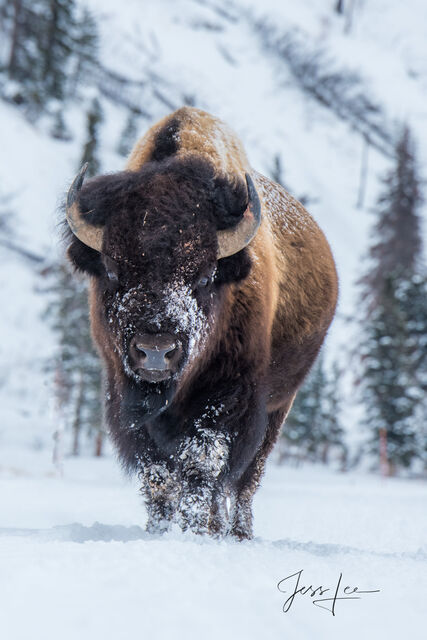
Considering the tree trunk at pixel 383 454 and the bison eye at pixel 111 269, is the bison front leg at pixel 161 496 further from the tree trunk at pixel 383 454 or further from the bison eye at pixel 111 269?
the tree trunk at pixel 383 454

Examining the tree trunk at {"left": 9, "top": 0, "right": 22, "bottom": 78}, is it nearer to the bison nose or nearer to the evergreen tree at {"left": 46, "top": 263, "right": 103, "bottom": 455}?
the evergreen tree at {"left": 46, "top": 263, "right": 103, "bottom": 455}

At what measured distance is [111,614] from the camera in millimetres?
1899

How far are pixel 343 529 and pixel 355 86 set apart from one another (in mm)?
70360

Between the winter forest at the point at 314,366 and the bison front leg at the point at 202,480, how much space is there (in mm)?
357

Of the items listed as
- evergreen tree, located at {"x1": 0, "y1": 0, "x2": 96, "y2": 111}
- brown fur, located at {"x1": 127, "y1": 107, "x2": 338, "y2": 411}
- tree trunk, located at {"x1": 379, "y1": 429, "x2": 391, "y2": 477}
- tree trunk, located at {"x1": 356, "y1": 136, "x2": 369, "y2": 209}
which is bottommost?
tree trunk, located at {"x1": 356, "y1": 136, "x2": 369, "y2": 209}

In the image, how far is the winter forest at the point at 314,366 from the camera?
2209 mm

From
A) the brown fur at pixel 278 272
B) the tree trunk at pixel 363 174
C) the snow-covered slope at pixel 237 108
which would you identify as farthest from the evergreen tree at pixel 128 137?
the brown fur at pixel 278 272

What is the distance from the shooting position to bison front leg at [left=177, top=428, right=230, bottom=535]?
3947mm

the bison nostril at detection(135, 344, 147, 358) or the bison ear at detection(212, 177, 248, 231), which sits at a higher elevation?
the bison ear at detection(212, 177, 248, 231)

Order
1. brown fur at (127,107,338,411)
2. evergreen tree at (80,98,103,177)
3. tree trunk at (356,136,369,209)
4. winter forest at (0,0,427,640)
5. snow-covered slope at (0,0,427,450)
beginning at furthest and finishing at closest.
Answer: tree trunk at (356,136,369,209)
evergreen tree at (80,98,103,177)
snow-covered slope at (0,0,427,450)
brown fur at (127,107,338,411)
winter forest at (0,0,427,640)

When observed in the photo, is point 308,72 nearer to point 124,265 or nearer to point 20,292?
point 20,292
